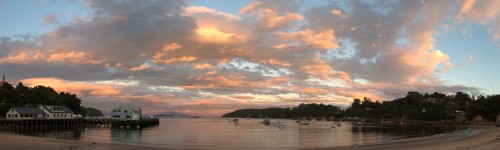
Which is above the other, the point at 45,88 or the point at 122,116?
the point at 45,88

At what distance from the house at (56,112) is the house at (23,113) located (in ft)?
11.7

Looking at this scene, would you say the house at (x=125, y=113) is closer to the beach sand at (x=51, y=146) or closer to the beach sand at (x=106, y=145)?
the beach sand at (x=106, y=145)

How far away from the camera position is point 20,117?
92562 millimetres

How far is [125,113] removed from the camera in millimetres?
120375

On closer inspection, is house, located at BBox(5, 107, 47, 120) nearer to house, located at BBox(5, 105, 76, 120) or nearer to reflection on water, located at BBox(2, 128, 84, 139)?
house, located at BBox(5, 105, 76, 120)

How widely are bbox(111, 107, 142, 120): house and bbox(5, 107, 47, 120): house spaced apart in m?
22.7

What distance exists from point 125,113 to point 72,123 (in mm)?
15075

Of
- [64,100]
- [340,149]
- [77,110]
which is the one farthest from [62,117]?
[340,149]

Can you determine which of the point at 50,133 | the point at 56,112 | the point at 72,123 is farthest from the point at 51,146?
the point at 72,123

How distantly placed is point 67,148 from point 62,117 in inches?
3233

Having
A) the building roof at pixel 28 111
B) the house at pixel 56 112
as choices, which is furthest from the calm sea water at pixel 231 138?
the house at pixel 56 112

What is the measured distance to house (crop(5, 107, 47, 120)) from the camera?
92812mm

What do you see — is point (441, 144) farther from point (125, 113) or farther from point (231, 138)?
point (125, 113)

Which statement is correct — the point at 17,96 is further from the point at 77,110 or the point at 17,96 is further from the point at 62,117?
the point at 77,110
